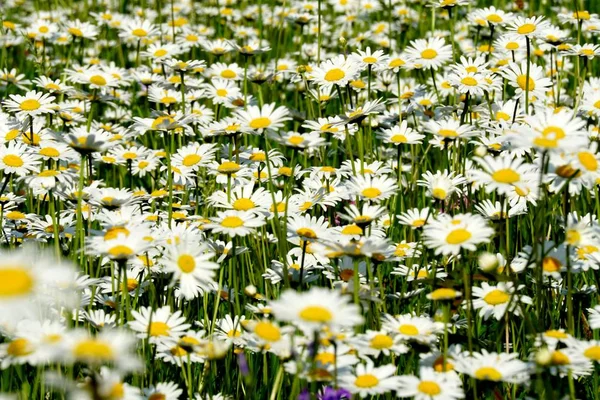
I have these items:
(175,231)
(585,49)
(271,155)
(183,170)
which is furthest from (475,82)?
(175,231)

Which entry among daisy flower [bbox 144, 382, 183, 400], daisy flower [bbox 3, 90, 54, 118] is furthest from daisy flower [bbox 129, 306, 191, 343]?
daisy flower [bbox 3, 90, 54, 118]

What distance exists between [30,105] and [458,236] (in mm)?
2034

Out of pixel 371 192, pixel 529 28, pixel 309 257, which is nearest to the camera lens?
pixel 371 192

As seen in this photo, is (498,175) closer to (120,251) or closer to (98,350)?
(120,251)

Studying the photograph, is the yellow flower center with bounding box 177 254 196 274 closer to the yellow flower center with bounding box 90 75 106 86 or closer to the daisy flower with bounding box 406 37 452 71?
the daisy flower with bounding box 406 37 452 71

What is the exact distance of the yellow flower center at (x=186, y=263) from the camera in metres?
2.01

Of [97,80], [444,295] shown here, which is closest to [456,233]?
[444,295]

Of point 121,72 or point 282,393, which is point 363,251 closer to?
point 282,393

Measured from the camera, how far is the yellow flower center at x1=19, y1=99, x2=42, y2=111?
3.31 meters

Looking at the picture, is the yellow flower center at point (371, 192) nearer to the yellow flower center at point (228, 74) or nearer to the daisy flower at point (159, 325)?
the daisy flower at point (159, 325)

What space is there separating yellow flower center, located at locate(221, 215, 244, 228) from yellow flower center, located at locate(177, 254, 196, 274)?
0.37 m

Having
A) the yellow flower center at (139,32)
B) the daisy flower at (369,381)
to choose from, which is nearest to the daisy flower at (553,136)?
the daisy flower at (369,381)

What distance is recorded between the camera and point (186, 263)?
2.02 m

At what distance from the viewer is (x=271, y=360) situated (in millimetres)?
2578
